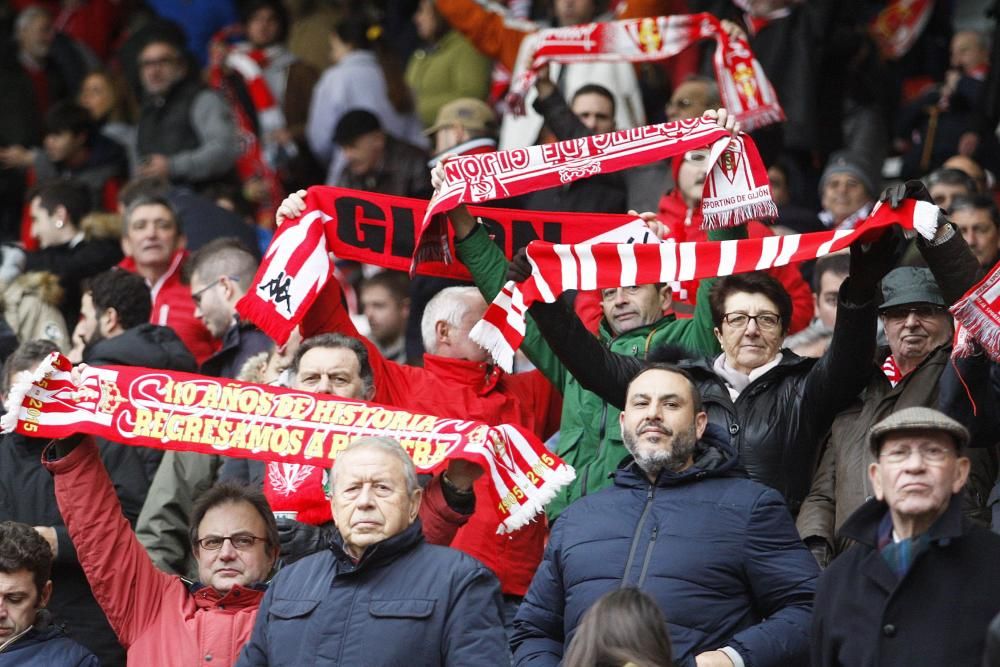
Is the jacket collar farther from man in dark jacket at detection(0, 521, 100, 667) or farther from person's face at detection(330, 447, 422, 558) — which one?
man in dark jacket at detection(0, 521, 100, 667)

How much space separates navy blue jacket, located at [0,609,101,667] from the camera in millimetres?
6801

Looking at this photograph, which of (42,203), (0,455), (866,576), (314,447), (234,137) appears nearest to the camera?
(866,576)

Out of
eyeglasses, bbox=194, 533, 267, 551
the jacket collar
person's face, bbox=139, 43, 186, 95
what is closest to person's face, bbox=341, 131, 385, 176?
person's face, bbox=139, 43, 186, 95

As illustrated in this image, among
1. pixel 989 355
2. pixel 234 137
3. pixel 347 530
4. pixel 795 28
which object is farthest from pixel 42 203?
pixel 989 355

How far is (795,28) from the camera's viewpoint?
11930 mm

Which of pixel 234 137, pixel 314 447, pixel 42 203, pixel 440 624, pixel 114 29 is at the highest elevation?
pixel 114 29

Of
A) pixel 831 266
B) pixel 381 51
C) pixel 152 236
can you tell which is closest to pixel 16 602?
pixel 152 236

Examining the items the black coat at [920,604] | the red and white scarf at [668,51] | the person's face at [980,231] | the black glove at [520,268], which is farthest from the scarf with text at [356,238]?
the black coat at [920,604]

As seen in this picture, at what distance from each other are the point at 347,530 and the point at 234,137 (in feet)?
25.4

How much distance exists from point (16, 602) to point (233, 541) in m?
0.81

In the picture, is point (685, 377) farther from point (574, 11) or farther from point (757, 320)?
point (574, 11)

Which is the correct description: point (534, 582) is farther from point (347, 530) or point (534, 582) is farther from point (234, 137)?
point (234, 137)

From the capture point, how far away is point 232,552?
22.7ft

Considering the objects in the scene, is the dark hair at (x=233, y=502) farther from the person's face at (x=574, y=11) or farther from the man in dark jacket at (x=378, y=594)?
the person's face at (x=574, y=11)
